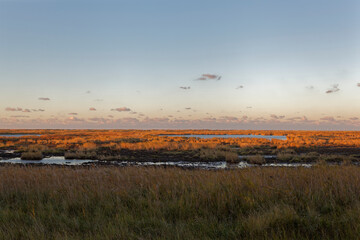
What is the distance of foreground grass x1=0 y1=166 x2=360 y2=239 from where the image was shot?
458 cm

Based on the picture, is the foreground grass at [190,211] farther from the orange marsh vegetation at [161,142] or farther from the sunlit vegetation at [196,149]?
the orange marsh vegetation at [161,142]

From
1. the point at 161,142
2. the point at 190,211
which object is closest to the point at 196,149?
the point at 161,142

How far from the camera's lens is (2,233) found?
15.6 ft

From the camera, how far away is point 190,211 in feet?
18.8

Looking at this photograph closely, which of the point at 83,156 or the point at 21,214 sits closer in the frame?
the point at 21,214

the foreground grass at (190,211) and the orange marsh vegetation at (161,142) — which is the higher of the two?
the foreground grass at (190,211)

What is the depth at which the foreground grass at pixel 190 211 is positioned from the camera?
458 centimetres

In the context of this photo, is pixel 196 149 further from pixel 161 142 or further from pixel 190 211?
pixel 190 211

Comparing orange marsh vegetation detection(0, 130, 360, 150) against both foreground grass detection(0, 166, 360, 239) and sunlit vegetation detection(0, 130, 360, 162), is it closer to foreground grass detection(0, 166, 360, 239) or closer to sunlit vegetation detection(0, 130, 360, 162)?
sunlit vegetation detection(0, 130, 360, 162)

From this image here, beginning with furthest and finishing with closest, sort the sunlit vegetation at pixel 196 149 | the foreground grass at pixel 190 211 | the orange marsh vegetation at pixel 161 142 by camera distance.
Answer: the orange marsh vegetation at pixel 161 142, the sunlit vegetation at pixel 196 149, the foreground grass at pixel 190 211

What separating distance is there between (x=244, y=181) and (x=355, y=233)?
3475 millimetres

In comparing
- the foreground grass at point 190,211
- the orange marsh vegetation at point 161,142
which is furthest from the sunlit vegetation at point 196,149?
the foreground grass at point 190,211

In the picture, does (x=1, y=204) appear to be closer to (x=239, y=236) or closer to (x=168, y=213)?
(x=168, y=213)

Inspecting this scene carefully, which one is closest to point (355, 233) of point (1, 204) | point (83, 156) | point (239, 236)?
point (239, 236)
